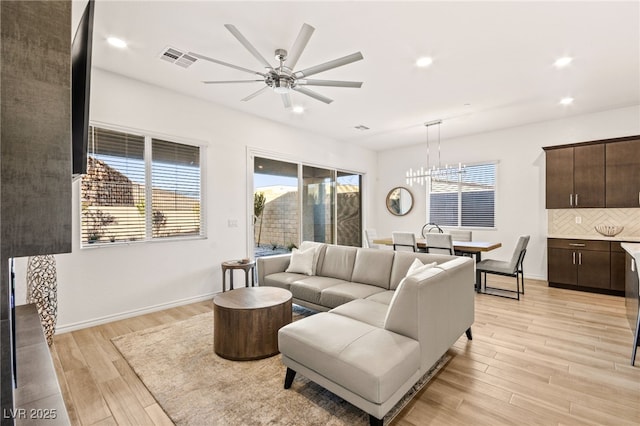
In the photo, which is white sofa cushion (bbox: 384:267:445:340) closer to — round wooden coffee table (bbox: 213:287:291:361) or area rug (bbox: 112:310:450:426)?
area rug (bbox: 112:310:450:426)

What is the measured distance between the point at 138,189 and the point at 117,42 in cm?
169

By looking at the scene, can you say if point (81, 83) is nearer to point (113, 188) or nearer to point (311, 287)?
point (311, 287)

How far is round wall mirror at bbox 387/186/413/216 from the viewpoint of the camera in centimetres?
725

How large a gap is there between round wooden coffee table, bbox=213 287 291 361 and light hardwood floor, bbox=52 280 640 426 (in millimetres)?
664

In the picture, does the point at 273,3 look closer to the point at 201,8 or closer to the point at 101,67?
the point at 201,8

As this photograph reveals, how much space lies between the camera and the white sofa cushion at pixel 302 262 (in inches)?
155

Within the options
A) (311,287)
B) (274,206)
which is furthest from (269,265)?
(274,206)

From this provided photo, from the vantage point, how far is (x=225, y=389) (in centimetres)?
216

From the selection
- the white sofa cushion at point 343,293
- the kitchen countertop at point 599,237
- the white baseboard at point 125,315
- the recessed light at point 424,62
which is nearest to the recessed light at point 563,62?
the recessed light at point 424,62

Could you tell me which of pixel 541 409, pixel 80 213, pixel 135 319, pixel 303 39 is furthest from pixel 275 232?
pixel 541 409

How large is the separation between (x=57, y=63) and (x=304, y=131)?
5.47m

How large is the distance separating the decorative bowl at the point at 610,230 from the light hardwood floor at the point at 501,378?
1.69m

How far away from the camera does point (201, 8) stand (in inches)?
95.9

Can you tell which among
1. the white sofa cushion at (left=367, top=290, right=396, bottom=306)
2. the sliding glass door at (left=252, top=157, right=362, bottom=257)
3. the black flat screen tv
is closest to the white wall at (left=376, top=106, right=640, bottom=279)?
the sliding glass door at (left=252, top=157, right=362, bottom=257)
